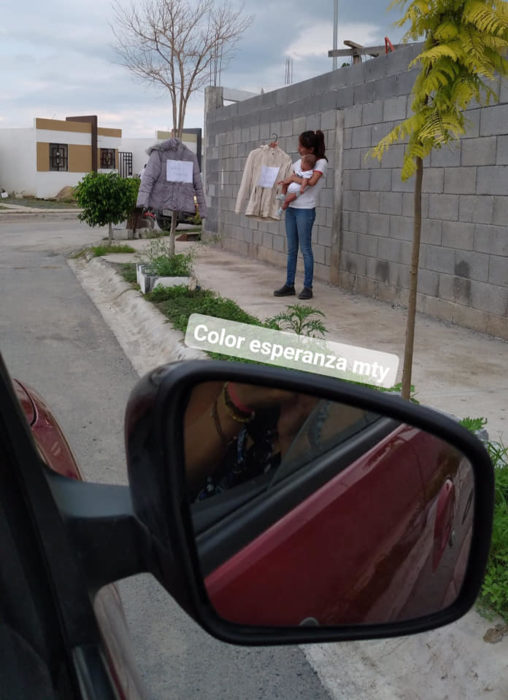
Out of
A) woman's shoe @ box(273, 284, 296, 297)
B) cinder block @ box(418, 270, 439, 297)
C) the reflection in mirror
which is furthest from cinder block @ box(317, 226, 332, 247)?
the reflection in mirror

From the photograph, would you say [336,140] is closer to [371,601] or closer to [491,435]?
[491,435]

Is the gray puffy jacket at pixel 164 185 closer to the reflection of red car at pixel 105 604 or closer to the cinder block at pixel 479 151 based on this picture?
the cinder block at pixel 479 151

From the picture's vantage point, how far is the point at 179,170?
9.81 m

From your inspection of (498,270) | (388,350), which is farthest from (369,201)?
(388,350)

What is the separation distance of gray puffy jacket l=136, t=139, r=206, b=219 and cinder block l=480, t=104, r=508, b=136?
3863 mm

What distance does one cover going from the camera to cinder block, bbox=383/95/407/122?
8.30 metres

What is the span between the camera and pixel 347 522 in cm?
110

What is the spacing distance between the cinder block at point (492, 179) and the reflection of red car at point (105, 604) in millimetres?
5963

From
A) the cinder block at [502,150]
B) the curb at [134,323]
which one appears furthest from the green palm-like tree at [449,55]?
the cinder block at [502,150]

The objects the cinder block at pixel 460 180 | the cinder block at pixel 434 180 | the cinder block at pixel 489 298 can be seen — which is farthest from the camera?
the cinder block at pixel 434 180

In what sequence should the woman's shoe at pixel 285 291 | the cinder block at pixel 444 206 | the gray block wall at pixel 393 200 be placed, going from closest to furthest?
1. the gray block wall at pixel 393 200
2. the cinder block at pixel 444 206
3. the woman's shoe at pixel 285 291

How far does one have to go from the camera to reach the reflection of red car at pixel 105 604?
3.20 ft

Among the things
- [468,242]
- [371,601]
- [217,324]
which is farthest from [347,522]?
[468,242]

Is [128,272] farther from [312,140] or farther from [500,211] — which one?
[500,211]
